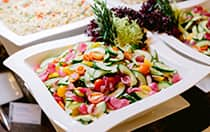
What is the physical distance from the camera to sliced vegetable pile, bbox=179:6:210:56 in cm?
167

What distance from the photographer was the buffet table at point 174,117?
1346mm

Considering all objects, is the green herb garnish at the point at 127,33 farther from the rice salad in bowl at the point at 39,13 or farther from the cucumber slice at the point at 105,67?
the rice salad in bowl at the point at 39,13

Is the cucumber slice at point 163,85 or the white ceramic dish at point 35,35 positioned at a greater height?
the white ceramic dish at point 35,35

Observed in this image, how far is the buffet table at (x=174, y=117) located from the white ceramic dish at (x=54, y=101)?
11cm

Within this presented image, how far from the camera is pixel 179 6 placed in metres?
1.91

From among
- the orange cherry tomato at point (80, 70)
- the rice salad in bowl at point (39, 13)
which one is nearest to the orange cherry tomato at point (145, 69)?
the orange cherry tomato at point (80, 70)

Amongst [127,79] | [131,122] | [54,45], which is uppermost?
[54,45]

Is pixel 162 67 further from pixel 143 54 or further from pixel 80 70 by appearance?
pixel 80 70

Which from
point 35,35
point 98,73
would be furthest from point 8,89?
point 98,73

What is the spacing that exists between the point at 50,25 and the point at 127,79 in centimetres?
64

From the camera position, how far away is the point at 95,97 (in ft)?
4.23

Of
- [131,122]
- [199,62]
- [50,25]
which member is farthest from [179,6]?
[131,122]

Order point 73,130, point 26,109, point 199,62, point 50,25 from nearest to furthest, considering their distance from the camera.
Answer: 1. point 73,130
2. point 26,109
3. point 199,62
4. point 50,25

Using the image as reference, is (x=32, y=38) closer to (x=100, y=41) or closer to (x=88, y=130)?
(x=100, y=41)
